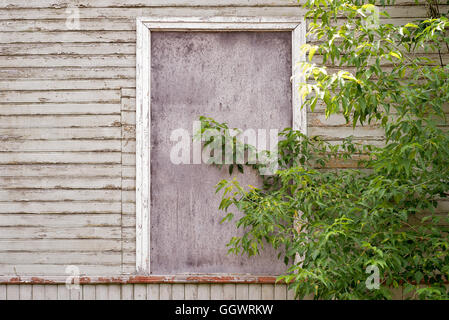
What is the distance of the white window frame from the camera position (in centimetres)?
470

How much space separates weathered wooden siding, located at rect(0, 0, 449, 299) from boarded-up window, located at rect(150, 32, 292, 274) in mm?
214

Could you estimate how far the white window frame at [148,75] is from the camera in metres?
4.70

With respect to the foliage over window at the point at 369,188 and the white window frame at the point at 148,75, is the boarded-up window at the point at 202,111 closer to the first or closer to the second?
the white window frame at the point at 148,75

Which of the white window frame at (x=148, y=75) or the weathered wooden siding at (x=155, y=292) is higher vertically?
the white window frame at (x=148, y=75)

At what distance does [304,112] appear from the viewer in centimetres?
475

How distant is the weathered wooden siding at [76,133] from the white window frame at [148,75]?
6 centimetres

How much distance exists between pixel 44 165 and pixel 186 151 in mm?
1293

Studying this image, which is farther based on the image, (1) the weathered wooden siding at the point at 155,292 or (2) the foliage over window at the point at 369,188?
(1) the weathered wooden siding at the point at 155,292

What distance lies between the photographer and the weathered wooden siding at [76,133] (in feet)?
15.4

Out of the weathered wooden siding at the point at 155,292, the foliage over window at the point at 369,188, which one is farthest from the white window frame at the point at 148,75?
the foliage over window at the point at 369,188

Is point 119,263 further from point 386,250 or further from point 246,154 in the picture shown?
point 386,250

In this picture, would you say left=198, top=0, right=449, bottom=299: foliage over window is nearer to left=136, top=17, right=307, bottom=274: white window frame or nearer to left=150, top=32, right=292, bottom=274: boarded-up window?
left=150, top=32, right=292, bottom=274: boarded-up window

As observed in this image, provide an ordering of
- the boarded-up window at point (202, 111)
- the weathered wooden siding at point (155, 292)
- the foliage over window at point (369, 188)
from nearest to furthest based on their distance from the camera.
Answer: the foliage over window at point (369, 188)
the weathered wooden siding at point (155, 292)
the boarded-up window at point (202, 111)

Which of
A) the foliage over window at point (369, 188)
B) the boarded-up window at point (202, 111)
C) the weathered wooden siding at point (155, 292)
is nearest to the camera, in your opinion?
the foliage over window at point (369, 188)
